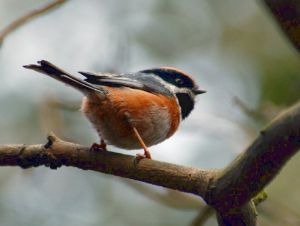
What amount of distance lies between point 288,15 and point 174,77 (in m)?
3.39

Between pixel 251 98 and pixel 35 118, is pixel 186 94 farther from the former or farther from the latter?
pixel 35 118

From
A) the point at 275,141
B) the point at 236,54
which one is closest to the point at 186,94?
the point at 275,141

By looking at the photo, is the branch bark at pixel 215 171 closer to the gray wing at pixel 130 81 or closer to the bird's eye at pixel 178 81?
the gray wing at pixel 130 81

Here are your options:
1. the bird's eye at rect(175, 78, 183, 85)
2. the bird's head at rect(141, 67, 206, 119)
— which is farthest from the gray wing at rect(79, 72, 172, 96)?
the bird's eye at rect(175, 78, 183, 85)

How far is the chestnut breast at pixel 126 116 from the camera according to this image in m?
→ 4.57

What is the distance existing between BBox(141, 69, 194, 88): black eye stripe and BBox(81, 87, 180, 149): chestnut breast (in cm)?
62

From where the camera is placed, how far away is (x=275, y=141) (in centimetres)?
248

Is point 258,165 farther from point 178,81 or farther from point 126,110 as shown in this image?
point 178,81

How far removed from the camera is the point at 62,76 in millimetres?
4090

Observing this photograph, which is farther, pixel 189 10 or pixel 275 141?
pixel 189 10

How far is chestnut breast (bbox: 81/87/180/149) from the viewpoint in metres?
4.57

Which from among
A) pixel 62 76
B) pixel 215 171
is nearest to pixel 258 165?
pixel 215 171

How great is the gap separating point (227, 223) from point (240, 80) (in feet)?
23.0

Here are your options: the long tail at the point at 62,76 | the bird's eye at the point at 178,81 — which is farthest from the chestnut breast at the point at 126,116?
the bird's eye at the point at 178,81
